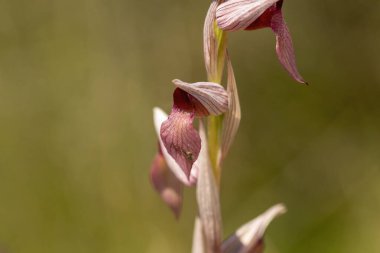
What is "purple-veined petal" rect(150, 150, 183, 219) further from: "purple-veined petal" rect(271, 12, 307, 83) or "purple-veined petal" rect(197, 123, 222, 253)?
"purple-veined petal" rect(271, 12, 307, 83)

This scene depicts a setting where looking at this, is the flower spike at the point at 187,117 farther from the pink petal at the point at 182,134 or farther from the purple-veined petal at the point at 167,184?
the purple-veined petal at the point at 167,184

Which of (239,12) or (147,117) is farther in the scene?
(147,117)

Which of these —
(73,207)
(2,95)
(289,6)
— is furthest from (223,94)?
(2,95)

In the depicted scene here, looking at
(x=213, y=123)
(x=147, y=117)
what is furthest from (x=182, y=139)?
(x=147, y=117)

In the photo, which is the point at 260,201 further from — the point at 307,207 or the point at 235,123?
the point at 235,123

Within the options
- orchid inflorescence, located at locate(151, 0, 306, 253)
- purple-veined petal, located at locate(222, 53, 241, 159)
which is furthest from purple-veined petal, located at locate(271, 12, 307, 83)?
purple-veined petal, located at locate(222, 53, 241, 159)

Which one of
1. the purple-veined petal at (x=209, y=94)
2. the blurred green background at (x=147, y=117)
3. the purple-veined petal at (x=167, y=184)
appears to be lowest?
the blurred green background at (x=147, y=117)

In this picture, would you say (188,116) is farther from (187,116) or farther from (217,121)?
(217,121)

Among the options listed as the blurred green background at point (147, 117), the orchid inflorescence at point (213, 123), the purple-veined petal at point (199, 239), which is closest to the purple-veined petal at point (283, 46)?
the orchid inflorescence at point (213, 123)
